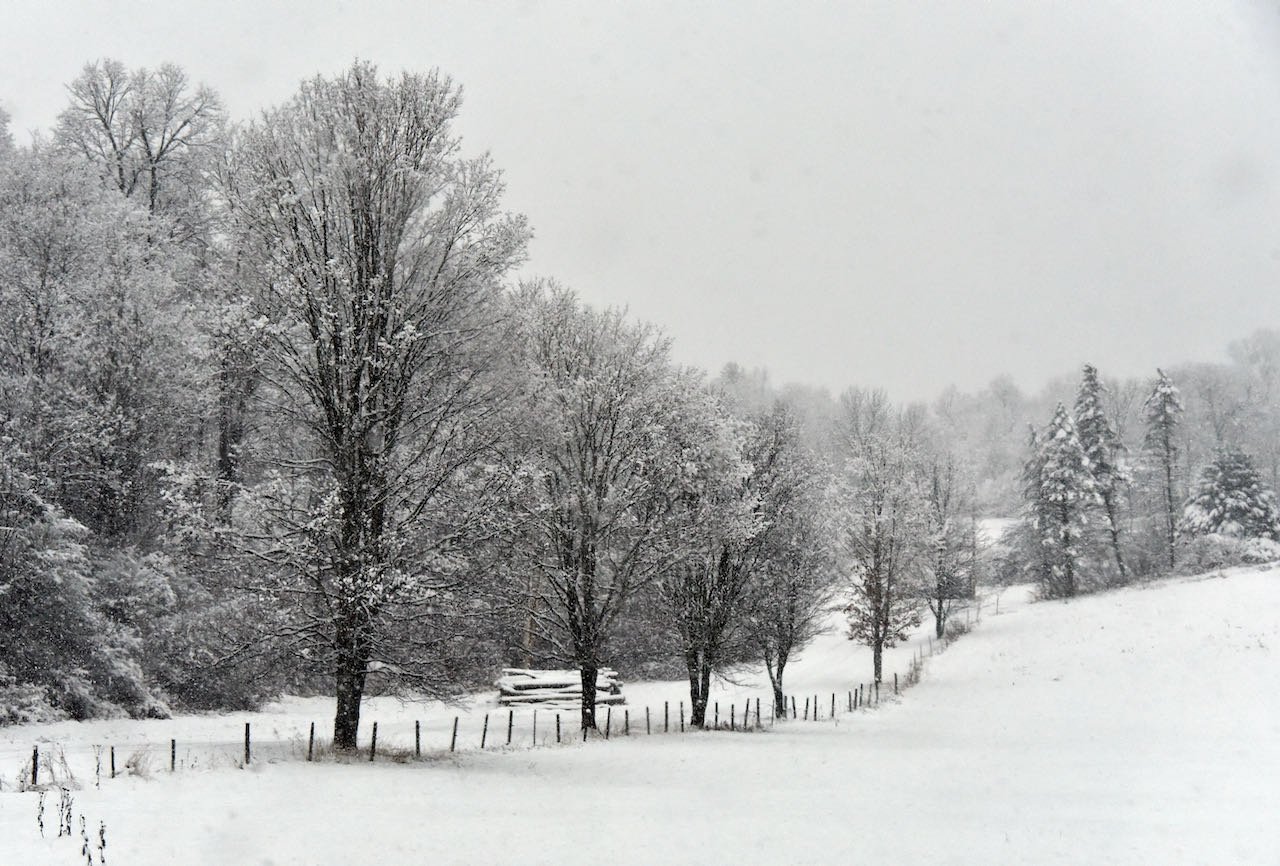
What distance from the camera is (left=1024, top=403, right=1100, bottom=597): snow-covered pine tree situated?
45.0 metres

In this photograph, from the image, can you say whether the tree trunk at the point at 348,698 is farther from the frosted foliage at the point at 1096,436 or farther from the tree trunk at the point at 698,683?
the frosted foliage at the point at 1096,436

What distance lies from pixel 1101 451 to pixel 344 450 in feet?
156

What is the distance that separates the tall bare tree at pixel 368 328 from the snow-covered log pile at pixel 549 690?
1460cm

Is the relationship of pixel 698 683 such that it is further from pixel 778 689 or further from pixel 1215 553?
pixel 1215 553

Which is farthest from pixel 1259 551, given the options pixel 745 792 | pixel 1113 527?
pixel 745 792

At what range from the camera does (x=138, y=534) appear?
21.6m

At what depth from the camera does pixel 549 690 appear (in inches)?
1118

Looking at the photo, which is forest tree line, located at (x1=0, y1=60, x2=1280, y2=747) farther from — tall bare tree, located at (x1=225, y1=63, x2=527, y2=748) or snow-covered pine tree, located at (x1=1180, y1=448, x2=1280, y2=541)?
snow-covered pine tree, located at (x1=1180, y1=448, x2=1280, y2=541)

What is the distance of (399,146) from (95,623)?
13.8 m

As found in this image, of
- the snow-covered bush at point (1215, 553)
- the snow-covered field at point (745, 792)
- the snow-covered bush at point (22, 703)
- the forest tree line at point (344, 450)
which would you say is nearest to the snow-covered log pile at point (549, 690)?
the snow-covered field at point (745, 792)

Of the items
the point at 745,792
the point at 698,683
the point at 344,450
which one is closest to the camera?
the point at 745,792

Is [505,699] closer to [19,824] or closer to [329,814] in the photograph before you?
[329,814]

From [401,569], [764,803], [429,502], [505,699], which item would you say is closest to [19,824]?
[401,569]

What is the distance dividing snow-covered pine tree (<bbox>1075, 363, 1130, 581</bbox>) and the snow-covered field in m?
21.6
